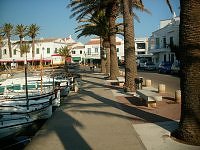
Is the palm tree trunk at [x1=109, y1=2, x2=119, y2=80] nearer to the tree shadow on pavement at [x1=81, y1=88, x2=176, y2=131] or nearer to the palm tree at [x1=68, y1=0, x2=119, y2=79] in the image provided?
the palm tree at [x1=68, y1=0, x2=119, y2=79]

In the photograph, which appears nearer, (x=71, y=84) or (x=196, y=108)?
(x=196, y=108)

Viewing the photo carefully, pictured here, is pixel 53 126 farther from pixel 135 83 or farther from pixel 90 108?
pixel 135 83

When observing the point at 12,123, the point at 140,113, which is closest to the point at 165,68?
the point at 140,113

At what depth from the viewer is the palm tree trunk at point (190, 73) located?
29.0ft

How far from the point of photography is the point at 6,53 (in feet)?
326

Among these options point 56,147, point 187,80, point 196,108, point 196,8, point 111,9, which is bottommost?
point 56,147

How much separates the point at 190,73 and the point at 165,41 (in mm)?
54250

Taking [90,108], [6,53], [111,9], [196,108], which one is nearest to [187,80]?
[196,108]

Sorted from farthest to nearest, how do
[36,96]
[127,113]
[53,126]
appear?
1. [36,96]
2. [127,113]
3. [53,126]

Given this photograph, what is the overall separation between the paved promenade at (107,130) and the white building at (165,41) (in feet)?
132

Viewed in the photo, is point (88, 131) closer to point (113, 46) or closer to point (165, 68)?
point (113, 46)

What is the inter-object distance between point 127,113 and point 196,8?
5840mm

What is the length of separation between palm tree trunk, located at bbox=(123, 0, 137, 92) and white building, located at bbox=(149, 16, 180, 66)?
106ft

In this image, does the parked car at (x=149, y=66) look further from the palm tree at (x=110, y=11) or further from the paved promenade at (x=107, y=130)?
the paved promenade at (x=107, y=130)
